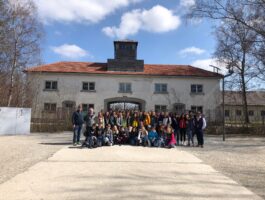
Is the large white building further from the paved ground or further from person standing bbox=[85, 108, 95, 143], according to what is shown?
the paved ground

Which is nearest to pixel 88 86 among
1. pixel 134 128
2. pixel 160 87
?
pixel 160 87

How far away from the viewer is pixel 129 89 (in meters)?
35.8

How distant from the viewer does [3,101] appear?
82.2 feet

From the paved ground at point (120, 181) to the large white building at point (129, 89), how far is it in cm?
2569

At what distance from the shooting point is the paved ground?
5846mm

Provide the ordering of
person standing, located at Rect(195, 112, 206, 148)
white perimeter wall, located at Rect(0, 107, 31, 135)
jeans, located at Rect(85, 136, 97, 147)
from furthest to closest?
1. white perimeter wall, located at Rect(0, 107, 31, 135)
2. person standing, located at Rect(195, 112, 206, 148)
3. jeans, located at Rect(85, 136, 97, 147)

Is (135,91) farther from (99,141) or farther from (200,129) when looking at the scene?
(99,141)

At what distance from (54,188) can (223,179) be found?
12.0ft

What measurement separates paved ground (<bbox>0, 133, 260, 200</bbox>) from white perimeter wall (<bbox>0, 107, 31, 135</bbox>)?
10420 millimetres

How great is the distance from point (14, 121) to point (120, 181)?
47.4 ft

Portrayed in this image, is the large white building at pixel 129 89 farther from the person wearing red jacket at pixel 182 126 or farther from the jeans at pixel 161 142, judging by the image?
the jeans at pixel 161 142

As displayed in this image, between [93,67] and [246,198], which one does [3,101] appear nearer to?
[93,67]

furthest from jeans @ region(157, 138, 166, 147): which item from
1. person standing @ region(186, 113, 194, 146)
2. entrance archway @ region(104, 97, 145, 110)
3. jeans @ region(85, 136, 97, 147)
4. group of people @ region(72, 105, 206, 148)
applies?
entrance archway @ region(104, 97, 145, 110)

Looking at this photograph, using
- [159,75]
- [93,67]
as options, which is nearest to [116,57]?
[93,67]
